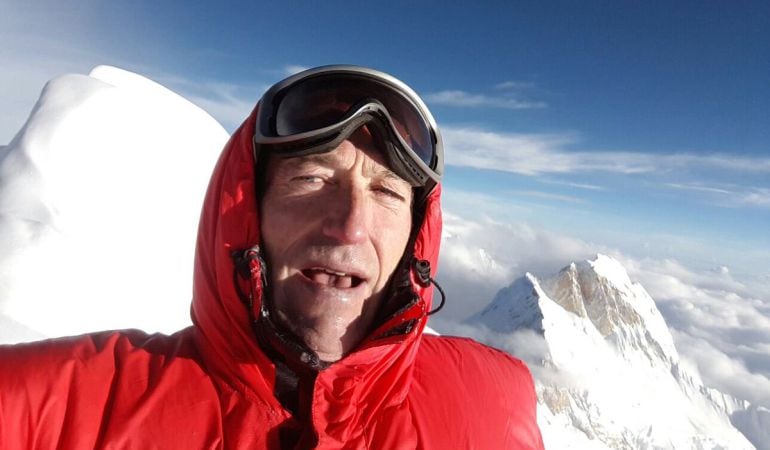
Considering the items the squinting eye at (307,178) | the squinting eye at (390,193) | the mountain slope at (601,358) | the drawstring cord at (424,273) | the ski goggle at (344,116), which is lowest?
the mountain slope at (601,358)

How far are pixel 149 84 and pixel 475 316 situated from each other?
11088cm

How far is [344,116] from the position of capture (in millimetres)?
1995

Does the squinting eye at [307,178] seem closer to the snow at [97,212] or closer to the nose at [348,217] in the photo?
the nose at [348,217]

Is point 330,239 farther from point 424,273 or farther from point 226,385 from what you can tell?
point 226,385

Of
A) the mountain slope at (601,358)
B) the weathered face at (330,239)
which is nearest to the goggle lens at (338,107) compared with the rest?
the weathered face at (330,239)

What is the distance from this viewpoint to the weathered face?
174 centimetres

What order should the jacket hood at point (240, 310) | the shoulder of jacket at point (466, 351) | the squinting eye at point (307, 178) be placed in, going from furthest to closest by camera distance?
the shoulder of jacket at point (466, 351) < the squinting eye at point (307, 178) < the jacket hood at point (240, 310)

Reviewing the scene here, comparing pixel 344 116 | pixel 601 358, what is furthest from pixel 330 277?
pixel 601 358

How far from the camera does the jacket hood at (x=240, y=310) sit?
168cm

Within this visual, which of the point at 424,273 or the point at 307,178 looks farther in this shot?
the point at 424,273

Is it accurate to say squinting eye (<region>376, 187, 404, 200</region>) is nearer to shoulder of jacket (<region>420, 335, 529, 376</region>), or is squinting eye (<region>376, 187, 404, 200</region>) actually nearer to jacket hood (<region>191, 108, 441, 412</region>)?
jacket hood (<region>191, 108, 441, 412</region>)

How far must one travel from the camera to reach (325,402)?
1.68 meters

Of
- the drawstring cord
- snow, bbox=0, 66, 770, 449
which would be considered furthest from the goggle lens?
snow, bbox=0, 66, 770, 449

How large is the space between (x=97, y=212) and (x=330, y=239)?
17.4ft
